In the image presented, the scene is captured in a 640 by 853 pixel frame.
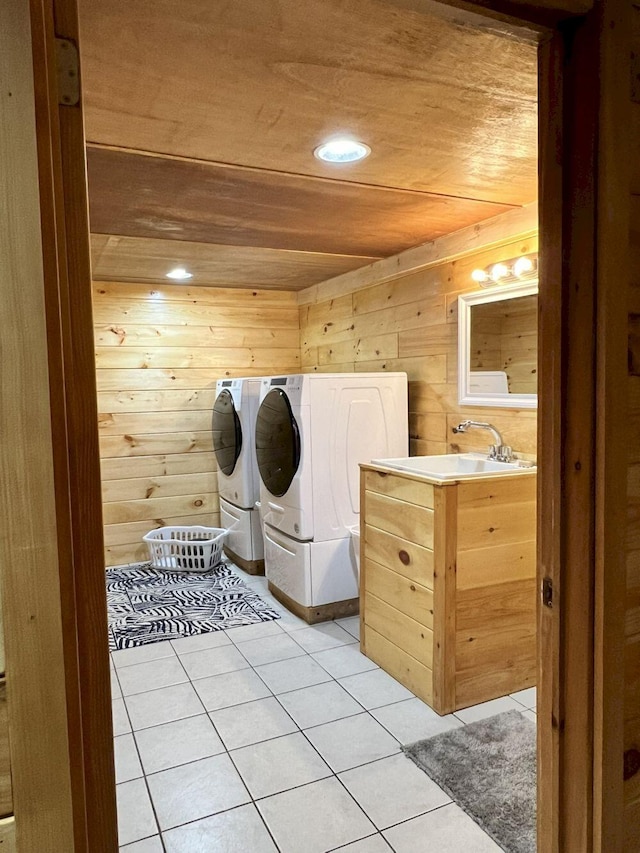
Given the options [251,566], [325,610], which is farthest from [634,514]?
[251,566]

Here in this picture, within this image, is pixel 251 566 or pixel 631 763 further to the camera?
pixel 251 566

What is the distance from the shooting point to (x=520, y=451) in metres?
2.70

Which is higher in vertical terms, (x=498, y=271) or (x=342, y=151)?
(x=342, y=151)

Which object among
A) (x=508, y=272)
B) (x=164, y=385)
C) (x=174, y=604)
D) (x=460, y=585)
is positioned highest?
(x=508, y=272)

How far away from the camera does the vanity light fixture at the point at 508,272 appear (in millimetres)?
2580

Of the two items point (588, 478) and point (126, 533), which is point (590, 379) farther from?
point (126, 533)

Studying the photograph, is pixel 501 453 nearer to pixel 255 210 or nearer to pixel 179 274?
pixel 255 210

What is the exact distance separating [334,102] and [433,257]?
5.57 feet

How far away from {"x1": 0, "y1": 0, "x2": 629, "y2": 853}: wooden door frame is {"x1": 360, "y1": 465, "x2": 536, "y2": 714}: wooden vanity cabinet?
A: 1136 mm

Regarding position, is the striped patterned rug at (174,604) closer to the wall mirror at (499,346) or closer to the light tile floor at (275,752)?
the light tile floor at (275,752)

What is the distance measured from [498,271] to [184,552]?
2857 millimetres

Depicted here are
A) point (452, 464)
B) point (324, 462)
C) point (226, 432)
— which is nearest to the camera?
point (452, 464)

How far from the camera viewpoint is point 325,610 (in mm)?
3279

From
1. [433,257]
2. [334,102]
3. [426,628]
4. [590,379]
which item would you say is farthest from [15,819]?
[433,257]
